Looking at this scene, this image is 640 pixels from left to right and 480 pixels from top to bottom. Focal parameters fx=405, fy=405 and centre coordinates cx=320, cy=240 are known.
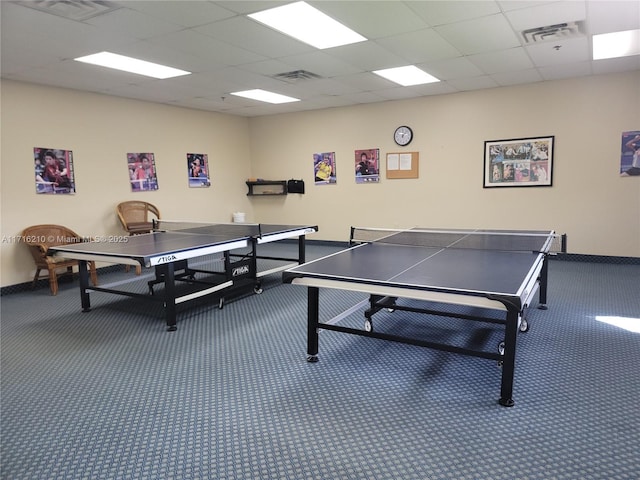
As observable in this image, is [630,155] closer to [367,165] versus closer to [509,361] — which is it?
[367,165]

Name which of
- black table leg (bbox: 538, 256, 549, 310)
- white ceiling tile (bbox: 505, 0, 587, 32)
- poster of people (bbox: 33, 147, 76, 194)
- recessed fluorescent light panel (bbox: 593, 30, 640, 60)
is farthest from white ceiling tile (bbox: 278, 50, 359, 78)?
poster of people (bbox: 33, 147, 76, 194)

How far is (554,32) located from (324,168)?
5057 mm

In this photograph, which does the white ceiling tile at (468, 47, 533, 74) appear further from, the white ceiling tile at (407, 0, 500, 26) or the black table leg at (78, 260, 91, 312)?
the black table leg at (78, 260, 91, 312)

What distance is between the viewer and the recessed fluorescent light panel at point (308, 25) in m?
3.61

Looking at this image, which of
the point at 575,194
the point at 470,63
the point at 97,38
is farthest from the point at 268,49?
the point at 575,194

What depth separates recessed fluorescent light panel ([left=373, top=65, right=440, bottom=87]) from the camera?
5.64 meters

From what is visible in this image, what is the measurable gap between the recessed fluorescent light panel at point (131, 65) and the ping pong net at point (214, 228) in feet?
6.93

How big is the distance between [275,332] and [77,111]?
4936 mm

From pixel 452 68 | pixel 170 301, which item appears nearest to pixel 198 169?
pixel 170 301

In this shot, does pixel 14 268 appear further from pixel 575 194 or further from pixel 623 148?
pixel 623 148

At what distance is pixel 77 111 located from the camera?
619 centimetres

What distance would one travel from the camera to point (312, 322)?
3152mm

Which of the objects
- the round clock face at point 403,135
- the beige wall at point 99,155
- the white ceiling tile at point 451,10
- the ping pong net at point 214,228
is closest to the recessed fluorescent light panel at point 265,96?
the beige wall at point 99,155

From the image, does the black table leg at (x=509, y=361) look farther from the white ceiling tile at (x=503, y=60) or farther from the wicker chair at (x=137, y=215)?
the wicker chair at (x=137, y=215)
